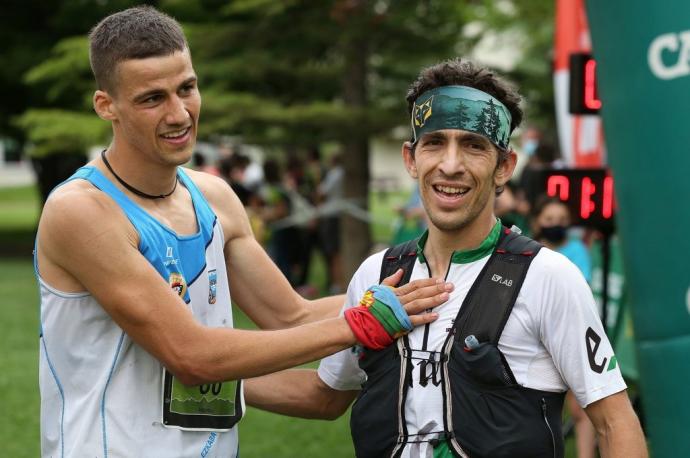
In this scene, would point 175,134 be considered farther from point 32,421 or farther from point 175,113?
point 32,421

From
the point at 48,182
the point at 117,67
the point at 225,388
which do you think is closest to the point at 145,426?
the point at 225,388

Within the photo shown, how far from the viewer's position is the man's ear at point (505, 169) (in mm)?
3486

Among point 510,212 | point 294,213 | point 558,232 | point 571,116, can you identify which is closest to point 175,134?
point 558,232

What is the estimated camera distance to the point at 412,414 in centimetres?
330

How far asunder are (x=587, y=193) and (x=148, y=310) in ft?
12.9

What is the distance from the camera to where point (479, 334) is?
10.6ft

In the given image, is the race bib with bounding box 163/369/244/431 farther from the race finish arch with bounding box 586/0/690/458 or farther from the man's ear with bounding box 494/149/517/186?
the race finish arch with bounding box 586/0/690/458

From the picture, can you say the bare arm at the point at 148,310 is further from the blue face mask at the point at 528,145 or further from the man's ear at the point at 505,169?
the blue face mask at the point at 528,145

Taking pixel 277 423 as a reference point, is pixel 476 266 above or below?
above

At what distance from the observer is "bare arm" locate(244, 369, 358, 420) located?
3971mm

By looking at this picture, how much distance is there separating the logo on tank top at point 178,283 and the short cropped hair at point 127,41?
63cm

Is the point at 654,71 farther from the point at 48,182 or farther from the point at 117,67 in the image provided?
the point at 48,182

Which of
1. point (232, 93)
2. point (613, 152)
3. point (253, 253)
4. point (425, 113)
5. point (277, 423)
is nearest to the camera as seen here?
point (425, 113)

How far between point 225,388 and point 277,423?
210 inches
